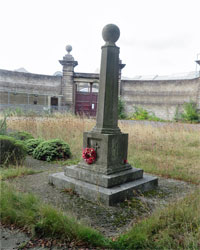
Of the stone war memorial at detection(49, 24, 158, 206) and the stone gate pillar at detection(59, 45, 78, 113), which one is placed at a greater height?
the stone gate pillar at detection(59, 45, 78, 113)

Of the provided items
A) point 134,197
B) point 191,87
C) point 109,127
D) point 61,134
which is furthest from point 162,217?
point 191,87

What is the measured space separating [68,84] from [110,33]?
16764 millimetres

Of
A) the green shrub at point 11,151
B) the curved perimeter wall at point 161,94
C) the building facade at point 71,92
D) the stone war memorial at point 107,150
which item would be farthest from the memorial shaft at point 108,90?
the curved perimeter wall at point 161,94

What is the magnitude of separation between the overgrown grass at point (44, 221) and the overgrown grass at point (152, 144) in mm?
3026

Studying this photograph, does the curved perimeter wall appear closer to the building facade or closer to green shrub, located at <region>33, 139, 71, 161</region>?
the building facade

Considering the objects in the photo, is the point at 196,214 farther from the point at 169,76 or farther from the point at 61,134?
the point at 169,76

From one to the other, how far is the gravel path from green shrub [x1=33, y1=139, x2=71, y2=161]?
147 centimetres

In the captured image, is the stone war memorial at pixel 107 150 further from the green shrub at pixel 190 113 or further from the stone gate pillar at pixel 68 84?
the stone gate pillar at pixel 68 84

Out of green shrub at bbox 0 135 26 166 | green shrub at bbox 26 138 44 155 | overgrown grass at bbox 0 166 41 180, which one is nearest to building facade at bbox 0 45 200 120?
green shrub at bbox 26 138 44 155

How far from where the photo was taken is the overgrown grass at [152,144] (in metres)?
5.47

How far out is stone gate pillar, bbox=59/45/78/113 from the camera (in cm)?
1992

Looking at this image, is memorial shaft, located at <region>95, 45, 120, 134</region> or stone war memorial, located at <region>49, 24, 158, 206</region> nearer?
stone war memorial, located at <region>49, 24, 158, 206</region>

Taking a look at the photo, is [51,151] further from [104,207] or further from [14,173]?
[104,207]

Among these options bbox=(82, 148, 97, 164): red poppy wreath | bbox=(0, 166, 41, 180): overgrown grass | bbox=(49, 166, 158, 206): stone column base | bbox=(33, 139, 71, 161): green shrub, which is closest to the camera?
bbox=(49, 166, 158, 206): stone column base
